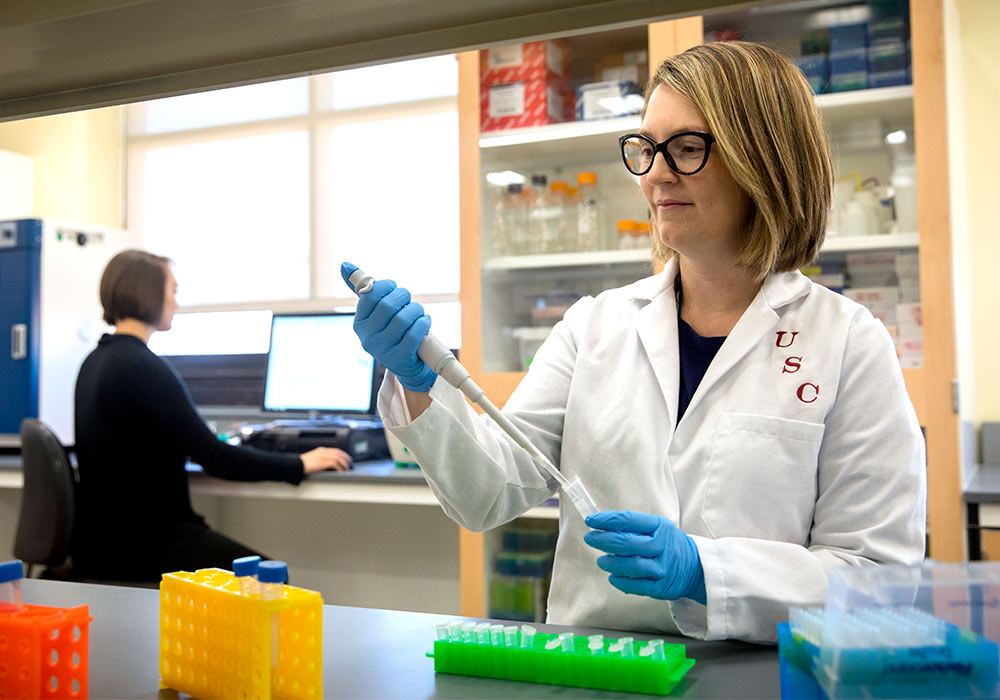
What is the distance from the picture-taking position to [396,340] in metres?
1.08

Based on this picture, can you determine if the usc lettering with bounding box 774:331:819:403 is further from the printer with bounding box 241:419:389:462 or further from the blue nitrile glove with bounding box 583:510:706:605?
the printer with bounding box 241:419:389:462

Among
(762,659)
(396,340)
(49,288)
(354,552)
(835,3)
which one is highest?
(835,3)

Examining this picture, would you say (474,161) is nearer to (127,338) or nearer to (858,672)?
(127,338)

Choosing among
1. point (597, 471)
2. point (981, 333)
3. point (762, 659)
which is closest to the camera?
point (762, 659)

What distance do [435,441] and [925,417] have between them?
4.91ft

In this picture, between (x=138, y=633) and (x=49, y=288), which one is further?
(x=49, y=288)

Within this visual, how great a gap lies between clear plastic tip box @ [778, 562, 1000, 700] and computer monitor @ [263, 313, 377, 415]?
2.54 meters

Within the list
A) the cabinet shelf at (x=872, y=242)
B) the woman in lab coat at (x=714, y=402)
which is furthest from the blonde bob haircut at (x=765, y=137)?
the cabinet shelf at (x=872, y=242)

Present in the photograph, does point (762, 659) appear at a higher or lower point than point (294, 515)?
higher

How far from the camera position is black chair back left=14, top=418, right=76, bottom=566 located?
2.55m

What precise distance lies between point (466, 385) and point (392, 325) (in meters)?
0.13

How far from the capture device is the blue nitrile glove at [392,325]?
1074mm

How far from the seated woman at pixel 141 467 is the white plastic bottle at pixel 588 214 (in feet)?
3.54

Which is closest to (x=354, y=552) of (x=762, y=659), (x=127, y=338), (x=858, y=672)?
(x=127, y=338)
